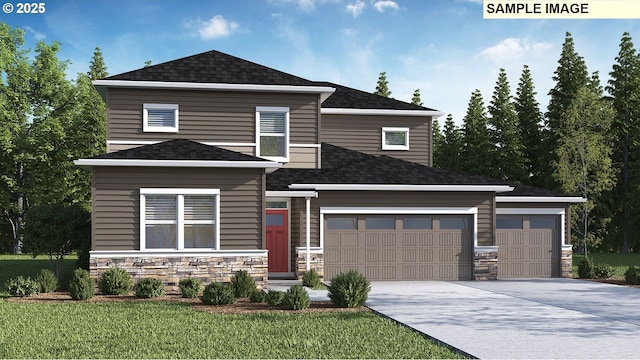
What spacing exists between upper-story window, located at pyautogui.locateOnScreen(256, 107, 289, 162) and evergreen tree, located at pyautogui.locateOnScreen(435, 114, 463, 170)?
33.1 meters

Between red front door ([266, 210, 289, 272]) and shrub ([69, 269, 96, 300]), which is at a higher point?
red front door ([266, 210, 289, 272])

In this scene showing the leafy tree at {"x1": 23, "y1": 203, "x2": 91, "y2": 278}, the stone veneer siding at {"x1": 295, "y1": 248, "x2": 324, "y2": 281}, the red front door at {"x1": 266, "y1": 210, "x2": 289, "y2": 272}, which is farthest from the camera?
the red front door at {"x1": 266, "y1": 210, "x2": 289, "y2": 272}

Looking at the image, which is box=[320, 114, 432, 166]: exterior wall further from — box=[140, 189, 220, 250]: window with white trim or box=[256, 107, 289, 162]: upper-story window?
box=[140, 189, 220, 250]: window with white trim

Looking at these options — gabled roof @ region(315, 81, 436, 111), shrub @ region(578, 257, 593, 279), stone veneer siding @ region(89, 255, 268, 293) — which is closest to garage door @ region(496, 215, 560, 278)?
shrub @ region(578, 257, 593, 279)

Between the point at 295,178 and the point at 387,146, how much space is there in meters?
6.33

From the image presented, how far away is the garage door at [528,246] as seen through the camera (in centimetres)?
2375

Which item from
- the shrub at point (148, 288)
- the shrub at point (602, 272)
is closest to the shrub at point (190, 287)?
the shrub at point (148, 288)

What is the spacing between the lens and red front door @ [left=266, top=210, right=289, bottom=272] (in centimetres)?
2252

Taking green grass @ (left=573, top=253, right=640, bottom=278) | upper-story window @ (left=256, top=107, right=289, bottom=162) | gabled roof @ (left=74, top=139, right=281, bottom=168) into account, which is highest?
upper-story window @ (left=256, top=107, right=289, bottom=162)

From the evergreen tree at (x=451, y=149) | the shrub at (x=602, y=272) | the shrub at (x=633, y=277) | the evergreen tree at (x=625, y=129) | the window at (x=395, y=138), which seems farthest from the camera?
the evergreen tree at (x=451, y=149)

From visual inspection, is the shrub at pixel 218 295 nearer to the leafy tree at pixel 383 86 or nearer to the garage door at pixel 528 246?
the garage door at pixel 528 246

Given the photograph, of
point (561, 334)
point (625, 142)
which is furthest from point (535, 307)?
point (625, 142)

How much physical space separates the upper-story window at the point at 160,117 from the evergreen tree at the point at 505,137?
32887 mm

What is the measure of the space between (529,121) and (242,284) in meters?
39.3
